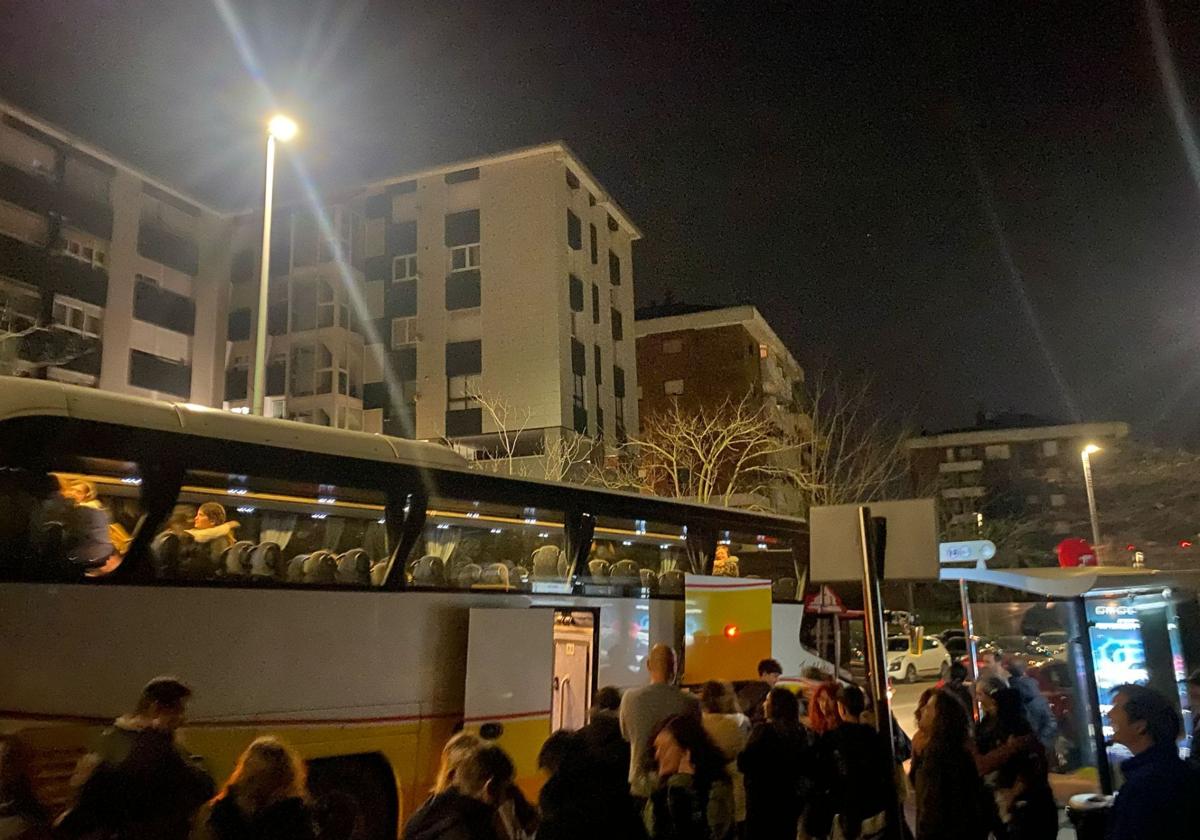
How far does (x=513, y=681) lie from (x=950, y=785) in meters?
4.17

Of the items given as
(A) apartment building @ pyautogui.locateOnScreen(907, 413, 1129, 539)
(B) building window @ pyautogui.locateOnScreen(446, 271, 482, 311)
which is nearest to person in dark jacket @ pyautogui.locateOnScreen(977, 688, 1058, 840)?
(B) building window @ pyautogui.locateOnScreen(446, 271, 482, 311)

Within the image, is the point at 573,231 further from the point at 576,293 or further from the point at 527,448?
the point at 527,448

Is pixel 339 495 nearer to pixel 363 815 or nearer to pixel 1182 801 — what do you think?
pixel 363 815

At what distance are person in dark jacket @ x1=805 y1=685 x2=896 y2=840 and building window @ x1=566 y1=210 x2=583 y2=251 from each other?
95.7 feet

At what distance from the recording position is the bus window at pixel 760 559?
39.8 feet

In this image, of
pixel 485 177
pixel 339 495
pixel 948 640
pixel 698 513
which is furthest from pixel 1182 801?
pixel 485 177

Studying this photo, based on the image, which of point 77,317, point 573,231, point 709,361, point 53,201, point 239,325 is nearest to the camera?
point 53,201

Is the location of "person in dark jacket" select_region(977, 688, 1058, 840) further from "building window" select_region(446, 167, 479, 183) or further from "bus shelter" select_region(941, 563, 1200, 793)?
"building window" select_region(446, 167, 479, 183)

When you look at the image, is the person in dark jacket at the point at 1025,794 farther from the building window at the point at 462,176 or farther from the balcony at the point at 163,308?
the balcony at the point at 163,308

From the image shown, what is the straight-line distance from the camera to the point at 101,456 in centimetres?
607

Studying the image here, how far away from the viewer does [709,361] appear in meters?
46.4

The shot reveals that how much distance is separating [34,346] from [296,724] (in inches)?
999

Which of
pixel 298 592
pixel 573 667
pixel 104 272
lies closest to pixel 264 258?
pixel 573 667

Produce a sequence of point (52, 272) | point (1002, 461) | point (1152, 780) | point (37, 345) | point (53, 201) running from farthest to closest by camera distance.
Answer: point (1002, 461), point (53, 201), point (52, 272), point (37, 345), point (1152, 780)
